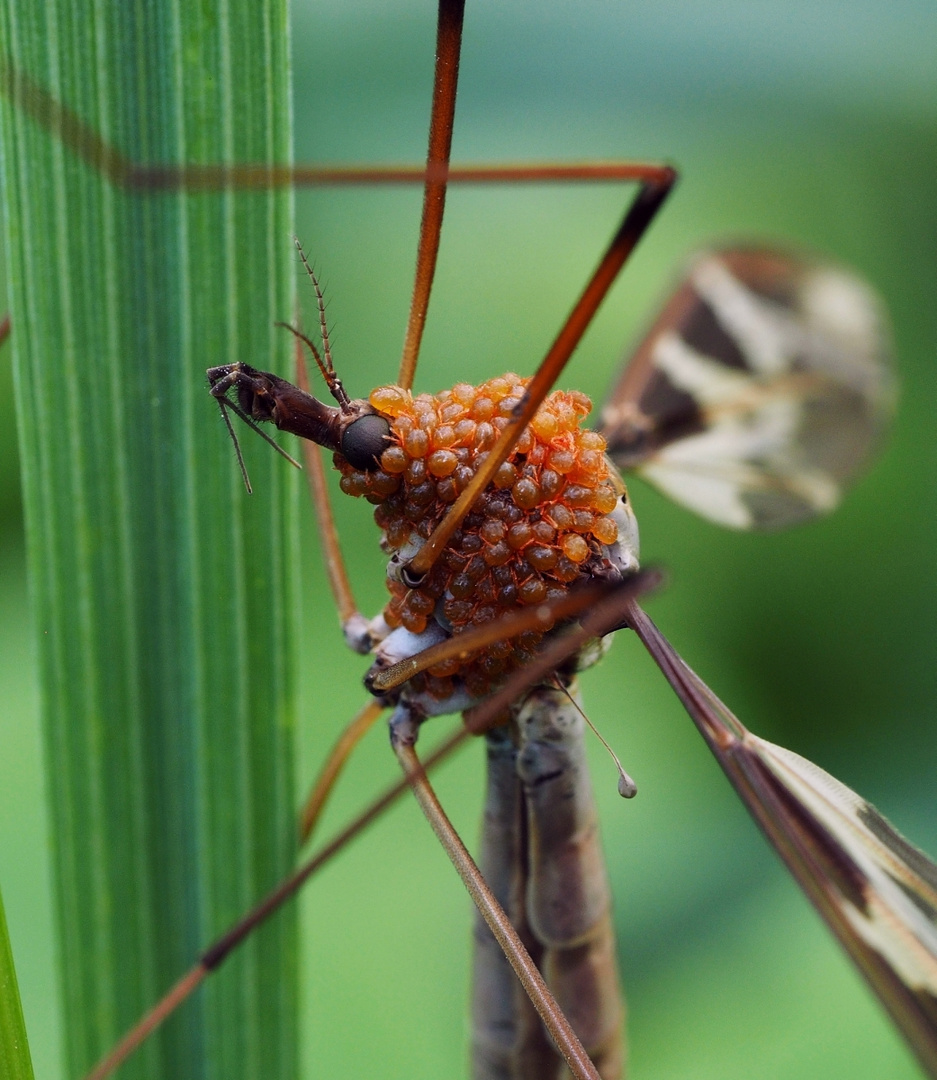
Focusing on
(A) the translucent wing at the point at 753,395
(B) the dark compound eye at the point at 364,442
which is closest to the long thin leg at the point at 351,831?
(B) the dark compound eye at the point at 364,442

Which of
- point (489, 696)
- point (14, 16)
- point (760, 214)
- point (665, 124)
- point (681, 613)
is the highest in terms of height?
point (665, 124)

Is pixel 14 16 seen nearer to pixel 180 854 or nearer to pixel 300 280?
pixel 300 280

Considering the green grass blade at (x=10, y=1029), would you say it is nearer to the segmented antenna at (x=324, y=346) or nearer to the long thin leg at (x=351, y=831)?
the long thin leg at (x=351, y=831)

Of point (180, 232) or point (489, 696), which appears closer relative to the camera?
point (180, 232)

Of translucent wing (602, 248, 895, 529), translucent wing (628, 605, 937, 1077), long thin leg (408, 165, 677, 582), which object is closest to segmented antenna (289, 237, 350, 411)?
long thin leg (408, 165, 677, 582)

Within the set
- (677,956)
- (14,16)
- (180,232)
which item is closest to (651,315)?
(180,232)

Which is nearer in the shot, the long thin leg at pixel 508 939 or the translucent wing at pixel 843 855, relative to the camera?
the translucent wing at pixel 843 855

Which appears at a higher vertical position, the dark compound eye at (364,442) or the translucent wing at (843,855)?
the dark compound eye at (364,442)
